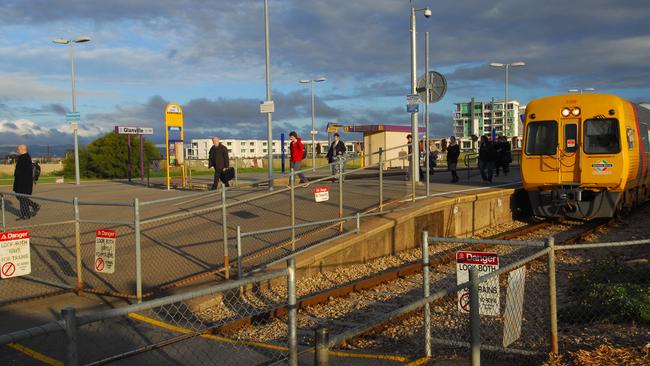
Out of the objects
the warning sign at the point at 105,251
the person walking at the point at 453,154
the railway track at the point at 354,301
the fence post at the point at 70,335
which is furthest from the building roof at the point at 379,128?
the fence post at the point at 70,335

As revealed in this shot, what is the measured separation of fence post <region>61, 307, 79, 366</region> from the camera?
9.41 feet

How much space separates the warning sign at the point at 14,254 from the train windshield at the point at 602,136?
1248 centimetres

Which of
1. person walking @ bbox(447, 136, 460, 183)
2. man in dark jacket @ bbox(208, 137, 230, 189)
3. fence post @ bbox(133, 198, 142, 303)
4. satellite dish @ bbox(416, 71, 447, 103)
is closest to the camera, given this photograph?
fence post @ bbox(133, 198, 142, 303)

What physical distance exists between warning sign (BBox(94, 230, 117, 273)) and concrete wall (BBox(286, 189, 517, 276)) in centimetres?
287

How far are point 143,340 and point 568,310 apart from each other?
4.93 metres

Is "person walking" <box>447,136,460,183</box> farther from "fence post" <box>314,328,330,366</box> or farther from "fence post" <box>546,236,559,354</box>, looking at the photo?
"fence post" <box>314,328,330,366</box>

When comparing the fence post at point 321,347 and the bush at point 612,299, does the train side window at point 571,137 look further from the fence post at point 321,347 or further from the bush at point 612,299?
the fence post at point 321,347

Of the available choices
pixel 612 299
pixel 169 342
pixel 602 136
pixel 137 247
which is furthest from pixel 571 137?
pixel 169 342

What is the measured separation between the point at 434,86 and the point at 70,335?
13.9 metres

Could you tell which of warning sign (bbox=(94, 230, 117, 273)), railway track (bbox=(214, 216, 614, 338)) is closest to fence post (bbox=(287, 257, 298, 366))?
railway track (bbox=(214, 216, 614, 338))

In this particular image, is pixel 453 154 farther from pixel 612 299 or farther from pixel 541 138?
pixel 612 299

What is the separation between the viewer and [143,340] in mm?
6367

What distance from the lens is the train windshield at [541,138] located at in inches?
621

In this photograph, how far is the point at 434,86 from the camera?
15.9 metres
